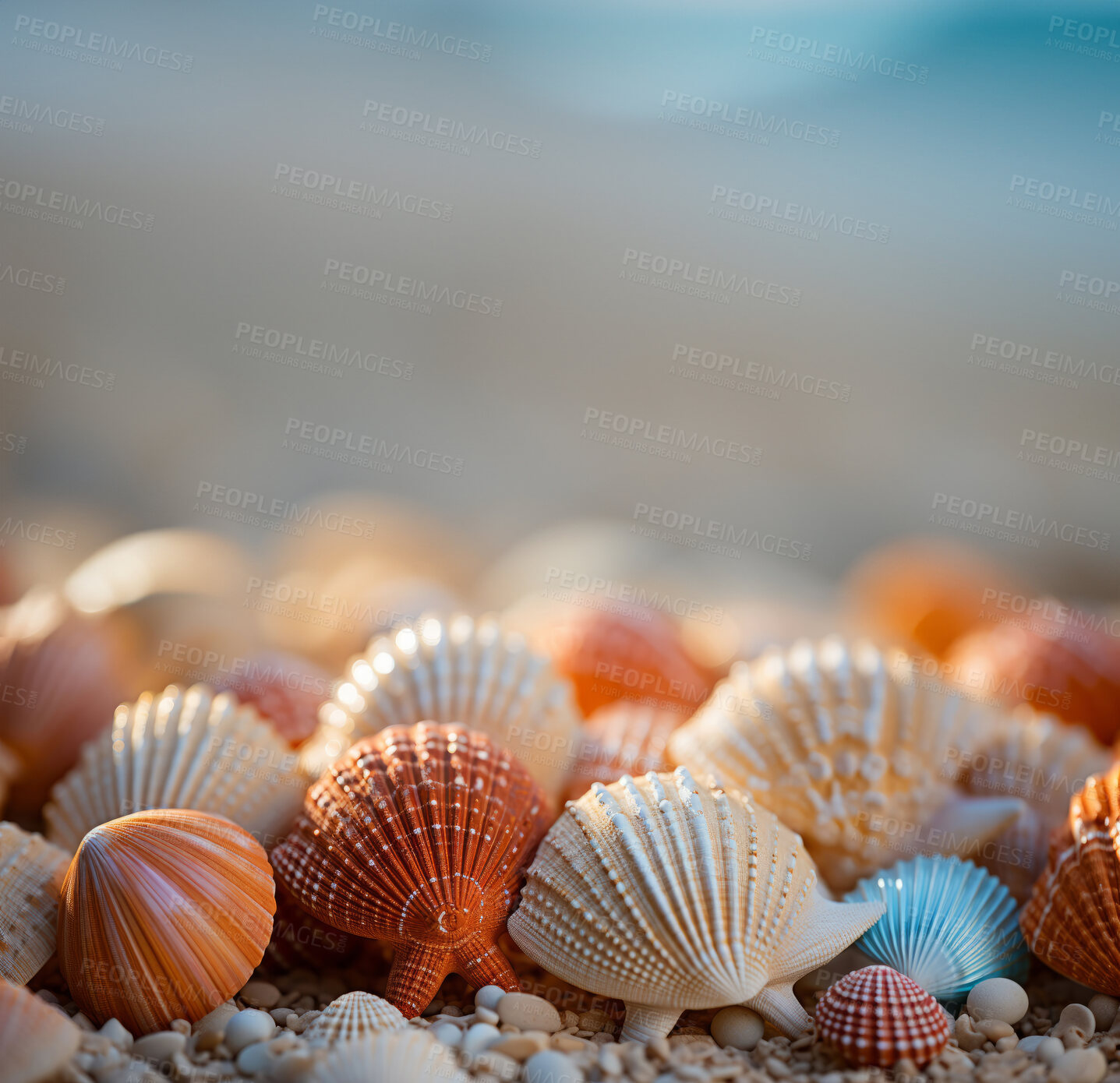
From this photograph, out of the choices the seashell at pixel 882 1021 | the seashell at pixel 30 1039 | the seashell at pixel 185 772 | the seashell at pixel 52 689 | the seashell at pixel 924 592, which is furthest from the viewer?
the seashell at pixel 924 592

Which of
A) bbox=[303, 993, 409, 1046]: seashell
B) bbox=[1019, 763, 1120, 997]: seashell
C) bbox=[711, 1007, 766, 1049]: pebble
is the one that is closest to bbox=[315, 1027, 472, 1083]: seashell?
bbox=[303, 993, 409, 1046]: seashell

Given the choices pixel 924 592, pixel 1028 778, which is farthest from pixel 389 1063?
pixel 924 592

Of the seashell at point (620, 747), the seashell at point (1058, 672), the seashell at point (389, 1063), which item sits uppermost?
the seashell at point (1058, 672)

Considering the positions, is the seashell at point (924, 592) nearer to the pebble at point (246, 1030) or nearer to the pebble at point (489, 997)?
the pebble at point (489, 997)

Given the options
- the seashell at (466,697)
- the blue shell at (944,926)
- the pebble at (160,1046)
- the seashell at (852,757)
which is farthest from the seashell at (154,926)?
the blue shell at (944,926)

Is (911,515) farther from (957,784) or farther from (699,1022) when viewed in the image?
(699,1022)

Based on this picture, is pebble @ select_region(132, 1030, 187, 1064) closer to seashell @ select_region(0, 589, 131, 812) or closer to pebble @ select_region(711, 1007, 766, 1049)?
pebble @ select_region(711, 1007, 766, 1049)

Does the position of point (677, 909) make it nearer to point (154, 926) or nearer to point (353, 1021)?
point (353, 1021)
